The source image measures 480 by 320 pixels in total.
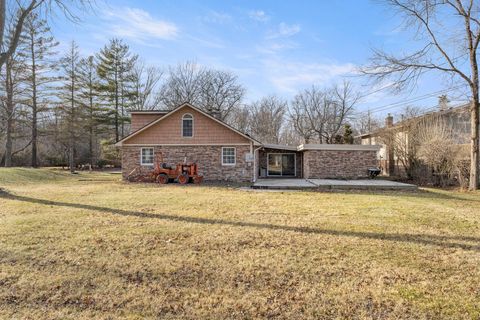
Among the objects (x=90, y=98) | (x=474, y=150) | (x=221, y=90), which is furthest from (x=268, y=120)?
(x=474, y=150)

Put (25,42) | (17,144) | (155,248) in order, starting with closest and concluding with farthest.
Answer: (155,248) < (25,42) < (17,144)

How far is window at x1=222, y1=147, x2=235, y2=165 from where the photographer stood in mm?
18281

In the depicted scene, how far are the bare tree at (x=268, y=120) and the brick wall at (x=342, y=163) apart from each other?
2197cm

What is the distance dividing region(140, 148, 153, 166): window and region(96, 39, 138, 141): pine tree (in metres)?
17.6

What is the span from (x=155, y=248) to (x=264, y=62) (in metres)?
19.8

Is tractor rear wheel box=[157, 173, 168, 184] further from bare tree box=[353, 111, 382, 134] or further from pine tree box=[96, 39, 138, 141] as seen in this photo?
bare tree box=[353, 111, 382, 134]

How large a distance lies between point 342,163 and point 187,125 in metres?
10.1

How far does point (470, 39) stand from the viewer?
49.0 feet

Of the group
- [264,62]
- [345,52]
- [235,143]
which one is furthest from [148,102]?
[345,52]

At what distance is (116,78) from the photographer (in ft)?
114

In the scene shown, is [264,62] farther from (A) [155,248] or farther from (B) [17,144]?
(B) [17,144]

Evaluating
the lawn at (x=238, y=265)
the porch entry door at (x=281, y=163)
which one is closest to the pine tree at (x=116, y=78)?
the porch entry door at (x=281, y=163)

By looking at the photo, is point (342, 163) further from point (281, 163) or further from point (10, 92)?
point (10, 92)

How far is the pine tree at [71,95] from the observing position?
28.7m
